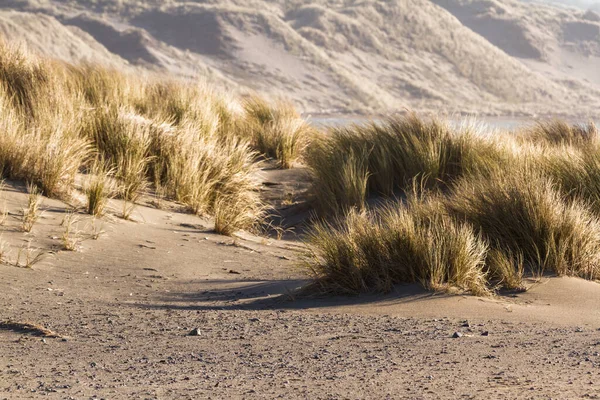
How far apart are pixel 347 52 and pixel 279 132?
1843 inches

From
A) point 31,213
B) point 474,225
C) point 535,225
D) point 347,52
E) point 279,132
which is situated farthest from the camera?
point 347,52

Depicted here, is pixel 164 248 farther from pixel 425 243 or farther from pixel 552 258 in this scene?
pixel 552 258

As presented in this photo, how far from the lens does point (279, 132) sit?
11.6m

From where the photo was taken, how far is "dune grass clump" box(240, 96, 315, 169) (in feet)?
37.2

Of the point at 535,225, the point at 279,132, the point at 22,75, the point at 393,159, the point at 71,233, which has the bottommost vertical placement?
the point at 71,233

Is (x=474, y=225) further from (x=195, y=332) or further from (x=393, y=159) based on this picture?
(x=393, y=159)

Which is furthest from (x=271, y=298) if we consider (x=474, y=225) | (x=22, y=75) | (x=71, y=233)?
(x=22, y=75)

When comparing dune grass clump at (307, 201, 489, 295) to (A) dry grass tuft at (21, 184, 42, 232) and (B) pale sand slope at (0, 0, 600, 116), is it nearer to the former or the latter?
(A) dry grass tuft at (21, 184, 42, 232)

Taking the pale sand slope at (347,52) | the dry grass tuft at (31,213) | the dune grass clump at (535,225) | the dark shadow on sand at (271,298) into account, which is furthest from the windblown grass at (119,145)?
the pale sand slope at (347,52)

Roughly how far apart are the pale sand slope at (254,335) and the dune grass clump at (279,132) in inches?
199

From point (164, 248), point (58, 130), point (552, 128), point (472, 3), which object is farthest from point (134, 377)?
point (472, 3)

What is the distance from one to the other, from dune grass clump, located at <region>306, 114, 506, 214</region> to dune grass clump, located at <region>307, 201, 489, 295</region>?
318cm

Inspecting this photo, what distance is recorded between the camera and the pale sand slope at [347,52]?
48.8m

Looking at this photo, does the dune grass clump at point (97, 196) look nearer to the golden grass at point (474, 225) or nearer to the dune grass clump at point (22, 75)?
the golden grass at point (474, 225)
